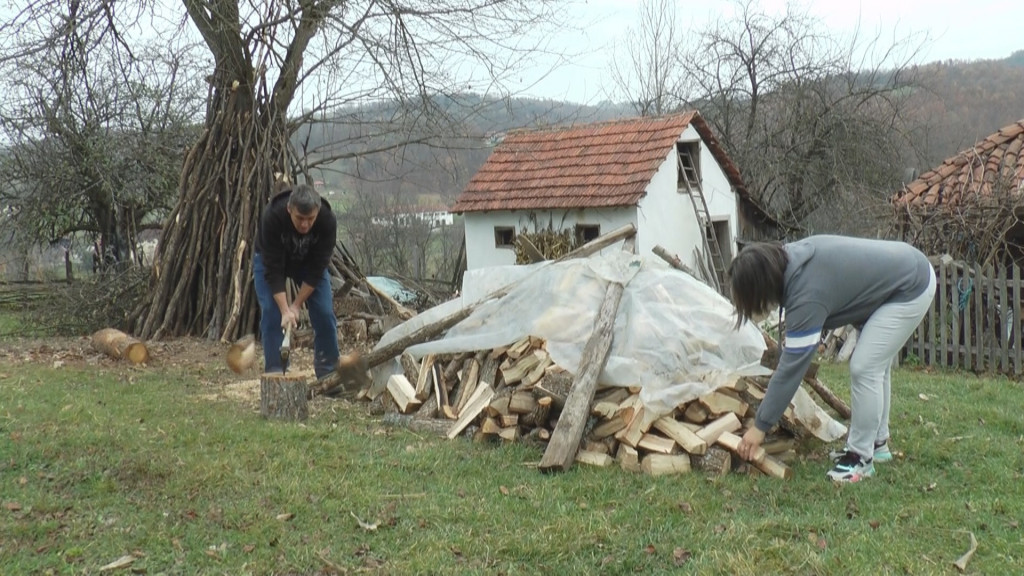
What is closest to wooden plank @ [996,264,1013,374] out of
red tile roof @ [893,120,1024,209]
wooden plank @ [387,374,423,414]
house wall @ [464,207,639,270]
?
red tile roof @ [893,120,1024,209]

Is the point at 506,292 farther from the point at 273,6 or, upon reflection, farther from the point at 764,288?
the point at 273,6

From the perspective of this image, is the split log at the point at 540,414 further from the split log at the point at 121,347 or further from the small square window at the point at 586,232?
the small square window at the point at 586,232

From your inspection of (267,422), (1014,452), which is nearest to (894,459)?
(1014,452)

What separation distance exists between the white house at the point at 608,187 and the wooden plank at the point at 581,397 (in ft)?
34.5

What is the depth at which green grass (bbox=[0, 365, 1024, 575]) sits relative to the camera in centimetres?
359

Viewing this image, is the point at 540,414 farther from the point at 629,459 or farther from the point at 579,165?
the point at 579,165

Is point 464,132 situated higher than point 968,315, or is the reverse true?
point 464,132

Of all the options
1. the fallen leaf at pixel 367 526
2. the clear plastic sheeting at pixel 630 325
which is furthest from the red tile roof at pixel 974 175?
the fallen leaf at pixel 367 526

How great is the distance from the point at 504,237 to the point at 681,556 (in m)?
14.5

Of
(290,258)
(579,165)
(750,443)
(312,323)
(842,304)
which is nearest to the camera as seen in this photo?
(842,304)

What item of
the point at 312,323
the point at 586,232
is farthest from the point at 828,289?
the point at 586,232

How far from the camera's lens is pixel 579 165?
17.2 m

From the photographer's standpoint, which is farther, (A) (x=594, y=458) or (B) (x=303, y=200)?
(B) (x=303, y=200)

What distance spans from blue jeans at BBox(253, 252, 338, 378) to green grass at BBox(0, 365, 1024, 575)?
689 millimetres
